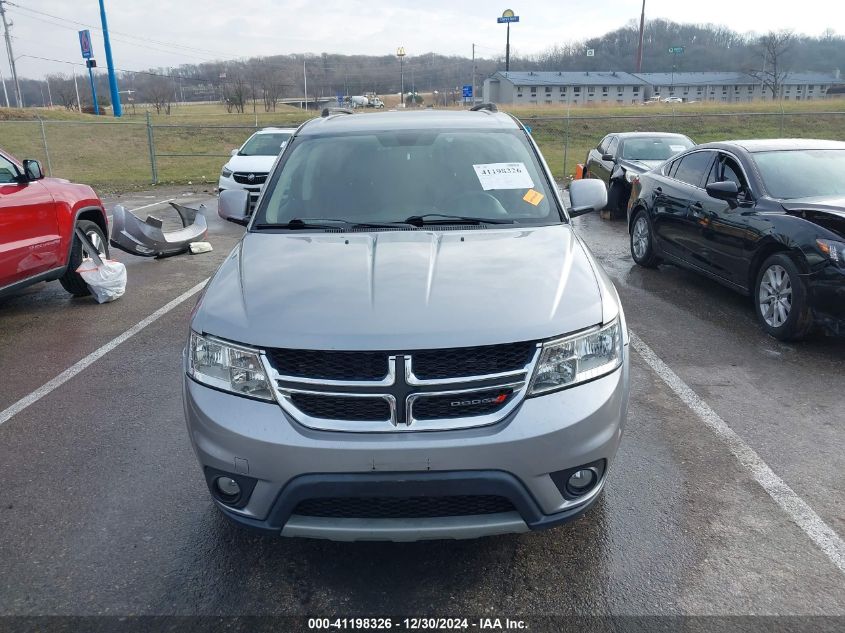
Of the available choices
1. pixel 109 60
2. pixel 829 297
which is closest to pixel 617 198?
pixel 829 297

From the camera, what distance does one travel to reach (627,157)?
12.7 metres

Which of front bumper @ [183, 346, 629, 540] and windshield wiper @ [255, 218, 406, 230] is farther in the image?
windshield wiper @ [255, 218, 406, 230]

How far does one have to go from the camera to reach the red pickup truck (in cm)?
598

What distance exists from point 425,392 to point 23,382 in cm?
398

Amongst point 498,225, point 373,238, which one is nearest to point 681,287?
point 498,225

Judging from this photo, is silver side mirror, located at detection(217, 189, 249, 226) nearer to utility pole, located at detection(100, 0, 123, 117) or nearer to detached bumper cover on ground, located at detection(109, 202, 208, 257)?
detached bumper cover on ground, located at detection(109, 202, 208, 257)

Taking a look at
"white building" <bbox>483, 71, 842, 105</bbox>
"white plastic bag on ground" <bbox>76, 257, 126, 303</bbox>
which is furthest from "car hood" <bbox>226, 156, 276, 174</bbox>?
"white building" <bbox>483, 71, 842, 105</bbox>

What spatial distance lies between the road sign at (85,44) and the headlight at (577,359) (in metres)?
59.1

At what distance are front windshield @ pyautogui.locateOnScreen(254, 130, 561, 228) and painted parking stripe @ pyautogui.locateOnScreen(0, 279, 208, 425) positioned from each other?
2.28 metres

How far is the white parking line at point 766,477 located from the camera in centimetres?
294

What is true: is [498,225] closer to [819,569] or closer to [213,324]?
[213,324]

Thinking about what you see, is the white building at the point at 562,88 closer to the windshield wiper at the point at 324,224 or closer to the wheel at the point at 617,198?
the wheel at the point at 617,198

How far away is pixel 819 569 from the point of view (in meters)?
2.77

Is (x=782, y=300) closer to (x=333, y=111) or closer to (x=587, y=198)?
(x=587, y=198)
